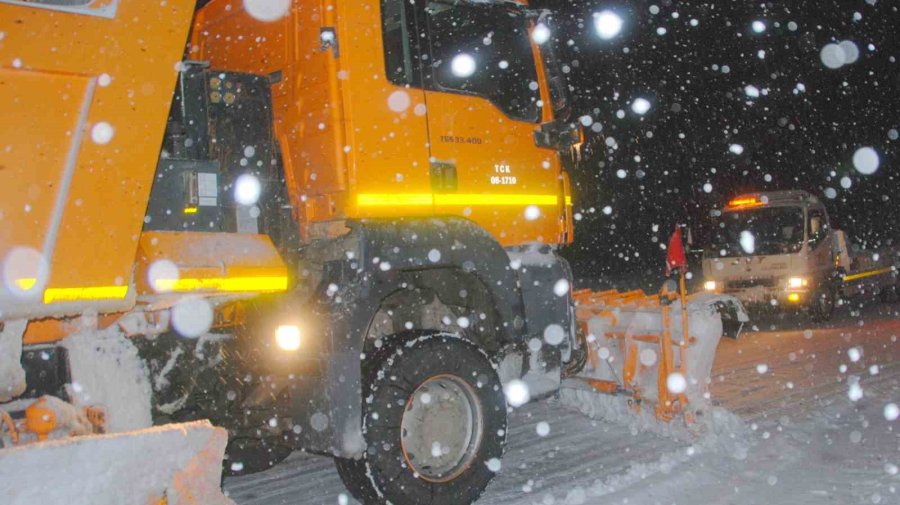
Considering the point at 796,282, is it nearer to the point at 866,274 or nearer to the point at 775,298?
the point at 775,298

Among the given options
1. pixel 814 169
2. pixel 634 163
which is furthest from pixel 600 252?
pixel 814 169

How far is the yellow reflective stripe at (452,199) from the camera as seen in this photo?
14.3 feet

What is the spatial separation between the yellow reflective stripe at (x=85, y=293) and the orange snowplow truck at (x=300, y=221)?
0.5 inches

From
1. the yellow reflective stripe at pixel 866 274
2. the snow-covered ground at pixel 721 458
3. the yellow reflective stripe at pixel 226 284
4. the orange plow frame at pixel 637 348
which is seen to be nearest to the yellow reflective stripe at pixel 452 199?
the yellow reflective stripe at pixel 226 284

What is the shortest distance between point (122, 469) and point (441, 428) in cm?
211

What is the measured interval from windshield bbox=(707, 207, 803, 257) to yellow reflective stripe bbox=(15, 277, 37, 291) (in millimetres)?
13341

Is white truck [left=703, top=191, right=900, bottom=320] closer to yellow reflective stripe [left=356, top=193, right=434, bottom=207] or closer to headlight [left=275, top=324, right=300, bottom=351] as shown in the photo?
yellow reflective stripe [left=356, top=193, right=434, bottom=207]

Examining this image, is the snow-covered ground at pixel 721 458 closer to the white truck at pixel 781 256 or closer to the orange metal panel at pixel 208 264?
the orange metal panel at pixel 208 264

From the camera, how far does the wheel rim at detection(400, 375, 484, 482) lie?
14.1 ft

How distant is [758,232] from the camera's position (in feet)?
46.9

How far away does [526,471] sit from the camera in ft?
16.8

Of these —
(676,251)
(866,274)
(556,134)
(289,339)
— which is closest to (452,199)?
(556,134)

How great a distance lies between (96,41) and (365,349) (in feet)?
7.17

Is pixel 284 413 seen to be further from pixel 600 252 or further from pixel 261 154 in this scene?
pixel 600 252
